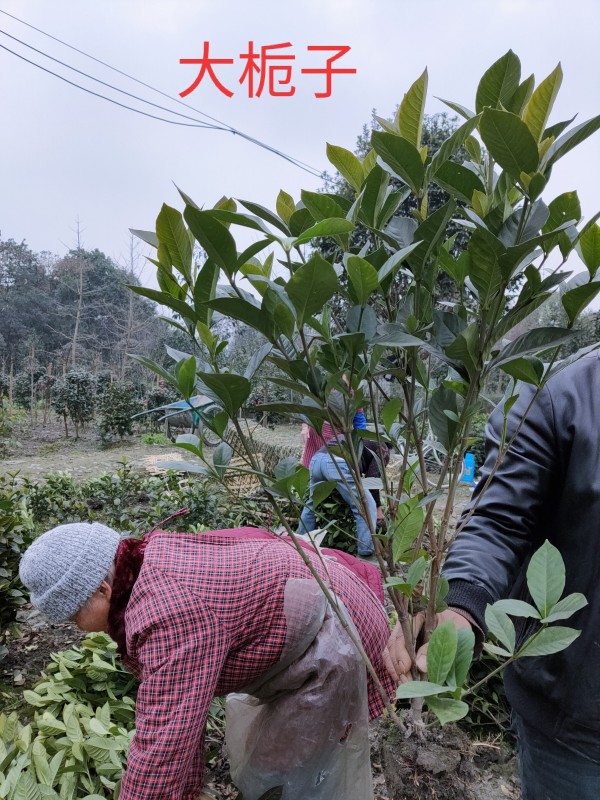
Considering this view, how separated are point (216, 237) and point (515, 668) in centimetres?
102

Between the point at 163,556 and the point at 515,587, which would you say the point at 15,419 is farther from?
the point at 515,587

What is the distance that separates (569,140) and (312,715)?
137 centimetres

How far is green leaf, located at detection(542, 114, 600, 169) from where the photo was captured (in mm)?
568

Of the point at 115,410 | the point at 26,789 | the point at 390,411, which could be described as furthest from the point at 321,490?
the point at 115,410

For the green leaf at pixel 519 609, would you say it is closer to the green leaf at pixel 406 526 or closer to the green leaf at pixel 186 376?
A: the green leaf at pixel 406 526

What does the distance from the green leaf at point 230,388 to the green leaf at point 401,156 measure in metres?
0.30

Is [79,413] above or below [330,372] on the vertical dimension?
below

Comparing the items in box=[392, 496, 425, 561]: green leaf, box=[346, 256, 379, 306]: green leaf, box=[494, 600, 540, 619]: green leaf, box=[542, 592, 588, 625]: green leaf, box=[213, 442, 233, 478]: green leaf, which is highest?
box=[346, 256, 379, 306]: green leaf

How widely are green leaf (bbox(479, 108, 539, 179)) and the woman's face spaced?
1.39m

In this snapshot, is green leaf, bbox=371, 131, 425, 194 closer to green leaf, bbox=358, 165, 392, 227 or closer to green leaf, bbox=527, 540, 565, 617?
green leaf, bbox=358, 165, 392, 227

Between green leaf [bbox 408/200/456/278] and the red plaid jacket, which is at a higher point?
green leaf [bbox 408/200/456/278]

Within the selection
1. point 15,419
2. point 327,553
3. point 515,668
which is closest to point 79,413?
point 15,419

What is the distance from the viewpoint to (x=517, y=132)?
1.79 ft

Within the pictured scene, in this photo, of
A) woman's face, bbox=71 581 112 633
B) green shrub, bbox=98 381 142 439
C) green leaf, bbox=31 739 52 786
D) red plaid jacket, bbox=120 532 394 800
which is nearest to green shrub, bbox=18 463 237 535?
green leaf, bbox=31 739 52 786
